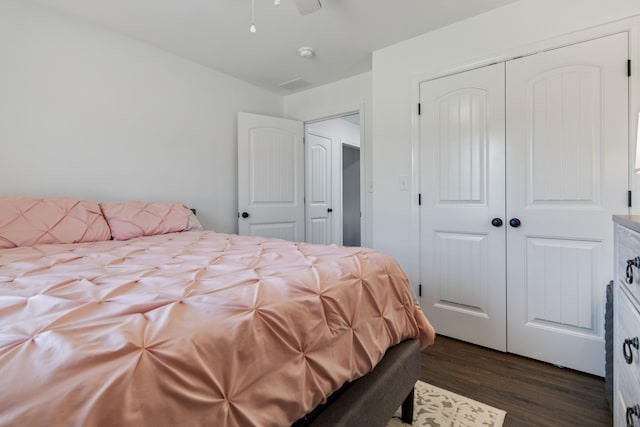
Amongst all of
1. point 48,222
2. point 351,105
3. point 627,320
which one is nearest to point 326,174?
point 351,105

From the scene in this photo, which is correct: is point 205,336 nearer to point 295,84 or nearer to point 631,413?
point 631,413

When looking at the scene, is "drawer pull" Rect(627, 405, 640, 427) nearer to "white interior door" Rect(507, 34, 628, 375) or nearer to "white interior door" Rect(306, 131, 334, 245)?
"white interior door" Rect(507, 34, 628, 375)

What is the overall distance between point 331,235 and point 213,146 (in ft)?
6.82

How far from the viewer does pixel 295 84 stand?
3.50 meters

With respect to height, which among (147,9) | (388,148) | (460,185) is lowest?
(460,185)

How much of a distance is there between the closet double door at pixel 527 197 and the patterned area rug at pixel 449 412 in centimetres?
77

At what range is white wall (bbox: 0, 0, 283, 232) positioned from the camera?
6.61 feet

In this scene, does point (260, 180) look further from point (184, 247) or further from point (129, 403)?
point (129, 403)

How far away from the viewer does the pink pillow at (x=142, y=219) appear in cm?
207

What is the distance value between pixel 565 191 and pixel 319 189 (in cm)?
278

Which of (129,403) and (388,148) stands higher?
(388,148)

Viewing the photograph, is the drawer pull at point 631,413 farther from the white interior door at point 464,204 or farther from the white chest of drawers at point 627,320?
the white interior door at point 464,204

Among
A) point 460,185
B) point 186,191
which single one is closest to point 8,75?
point 186,191

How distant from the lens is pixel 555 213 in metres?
1.94
